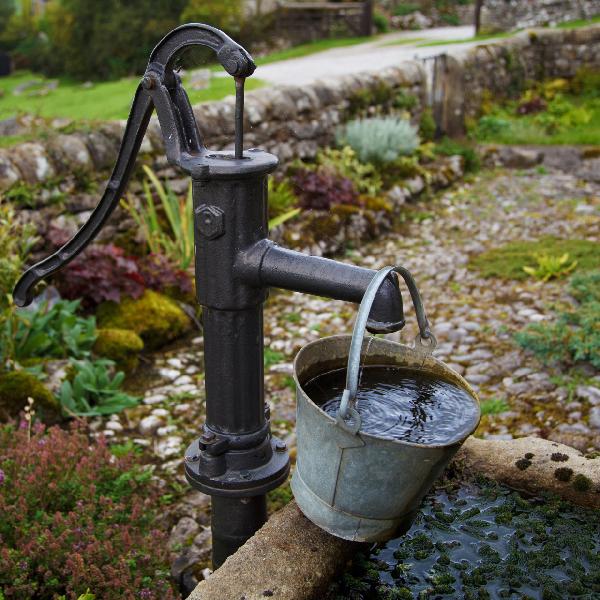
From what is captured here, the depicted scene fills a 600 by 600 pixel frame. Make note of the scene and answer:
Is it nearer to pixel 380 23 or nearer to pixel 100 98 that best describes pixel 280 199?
pixel 100 98

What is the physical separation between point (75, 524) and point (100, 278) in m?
2.21

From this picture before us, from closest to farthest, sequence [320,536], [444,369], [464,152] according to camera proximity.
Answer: [320,536]
[444,369]
[464,152]

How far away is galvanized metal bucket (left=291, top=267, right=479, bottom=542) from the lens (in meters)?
1.52

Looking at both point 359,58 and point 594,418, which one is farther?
point 359,58

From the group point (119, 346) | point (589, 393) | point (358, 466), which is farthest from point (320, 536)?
point (119, 346)

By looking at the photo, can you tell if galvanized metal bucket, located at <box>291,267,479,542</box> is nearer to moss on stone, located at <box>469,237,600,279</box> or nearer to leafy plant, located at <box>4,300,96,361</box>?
leafy plant, located at <box>4,300,96,361</box>

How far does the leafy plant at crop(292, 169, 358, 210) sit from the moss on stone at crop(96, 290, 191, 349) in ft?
6.85

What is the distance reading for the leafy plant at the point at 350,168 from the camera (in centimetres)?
692

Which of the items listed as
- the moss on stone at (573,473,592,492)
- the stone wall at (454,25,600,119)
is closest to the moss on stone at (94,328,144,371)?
the moss on stone at (573,473,592,492)

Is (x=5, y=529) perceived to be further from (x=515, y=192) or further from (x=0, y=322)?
(x=515, y=192)

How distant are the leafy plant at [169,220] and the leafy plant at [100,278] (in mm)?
411


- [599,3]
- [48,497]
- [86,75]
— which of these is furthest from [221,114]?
[599,3]

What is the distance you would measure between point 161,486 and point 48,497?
649mm

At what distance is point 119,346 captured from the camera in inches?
166
